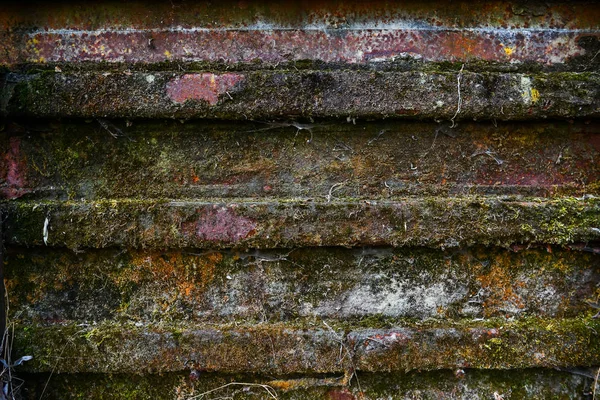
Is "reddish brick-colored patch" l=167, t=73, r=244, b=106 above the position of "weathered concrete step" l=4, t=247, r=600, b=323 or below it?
above

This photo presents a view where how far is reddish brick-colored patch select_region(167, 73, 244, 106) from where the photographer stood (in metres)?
2.02

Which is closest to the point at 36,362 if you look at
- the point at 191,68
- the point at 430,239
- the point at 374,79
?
the point at 191,68

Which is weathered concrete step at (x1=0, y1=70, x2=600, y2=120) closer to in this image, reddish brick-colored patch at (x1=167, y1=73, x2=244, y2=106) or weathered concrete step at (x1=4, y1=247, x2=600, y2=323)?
reddish brick-colored patch at (x1=167, y1=73, x2=244, y2=106)

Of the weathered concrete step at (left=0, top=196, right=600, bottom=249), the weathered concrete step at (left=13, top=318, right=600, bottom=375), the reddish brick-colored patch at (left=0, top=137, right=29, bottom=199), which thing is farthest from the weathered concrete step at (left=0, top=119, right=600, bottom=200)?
the weathered concrete step at (left=13, top=318, right=600, bottom=375)

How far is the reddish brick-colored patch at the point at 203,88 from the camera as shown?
2018 mm

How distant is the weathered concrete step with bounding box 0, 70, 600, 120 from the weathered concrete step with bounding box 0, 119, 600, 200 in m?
0.10

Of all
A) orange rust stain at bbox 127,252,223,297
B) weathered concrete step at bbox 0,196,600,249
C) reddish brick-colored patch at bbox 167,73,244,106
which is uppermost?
reddish brick-colored patch at bbox 167,73,244,106

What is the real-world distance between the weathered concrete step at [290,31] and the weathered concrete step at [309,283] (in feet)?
3.04

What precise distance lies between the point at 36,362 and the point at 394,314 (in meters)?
1.66

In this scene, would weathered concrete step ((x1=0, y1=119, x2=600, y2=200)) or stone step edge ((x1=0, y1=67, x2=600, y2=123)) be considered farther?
weathered concrete step ((x1=0, y1=119, x2=600, y2=200))

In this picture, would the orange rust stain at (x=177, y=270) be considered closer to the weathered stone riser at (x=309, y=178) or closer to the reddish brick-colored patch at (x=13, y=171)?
the weathered stone riser at (x=309, y=178)

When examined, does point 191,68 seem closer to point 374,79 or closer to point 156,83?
point 156,83

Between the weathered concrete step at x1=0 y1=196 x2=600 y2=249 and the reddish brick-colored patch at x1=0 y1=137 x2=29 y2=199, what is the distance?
163mm

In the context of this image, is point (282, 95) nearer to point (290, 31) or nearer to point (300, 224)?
point (290, 31)
